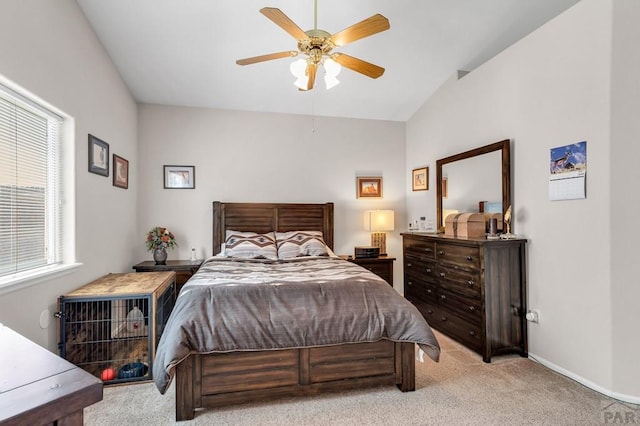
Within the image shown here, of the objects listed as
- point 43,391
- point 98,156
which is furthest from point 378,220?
point 43,391

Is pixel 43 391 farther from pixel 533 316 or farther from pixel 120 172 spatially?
pixel 120 172

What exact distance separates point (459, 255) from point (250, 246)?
2321mm

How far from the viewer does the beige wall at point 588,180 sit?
2.28 m

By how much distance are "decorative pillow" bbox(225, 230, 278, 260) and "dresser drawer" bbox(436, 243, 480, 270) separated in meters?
1.86

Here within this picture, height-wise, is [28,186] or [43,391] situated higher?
[28,186]

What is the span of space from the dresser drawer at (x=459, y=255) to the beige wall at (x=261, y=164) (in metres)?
1.62

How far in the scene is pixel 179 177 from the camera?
4480 millimetres

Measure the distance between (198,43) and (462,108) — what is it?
117 inches

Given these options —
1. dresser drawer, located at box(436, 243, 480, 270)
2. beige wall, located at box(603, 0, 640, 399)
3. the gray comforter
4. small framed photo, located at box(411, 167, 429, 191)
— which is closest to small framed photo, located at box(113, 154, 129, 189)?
the gray comforter

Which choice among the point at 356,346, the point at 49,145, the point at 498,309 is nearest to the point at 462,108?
the point at 498,309

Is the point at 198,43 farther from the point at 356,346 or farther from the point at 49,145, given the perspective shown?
the point at 356,346

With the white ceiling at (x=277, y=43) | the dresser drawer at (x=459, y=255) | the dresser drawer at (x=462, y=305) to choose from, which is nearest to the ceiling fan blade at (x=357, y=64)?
the white ceiling at (x=277, y=43)

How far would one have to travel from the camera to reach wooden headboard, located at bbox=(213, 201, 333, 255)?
14.7ft

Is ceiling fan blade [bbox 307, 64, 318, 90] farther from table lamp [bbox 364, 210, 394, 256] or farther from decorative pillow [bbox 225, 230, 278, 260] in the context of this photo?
table lamp [bbox 364, 210, 394, 256]
